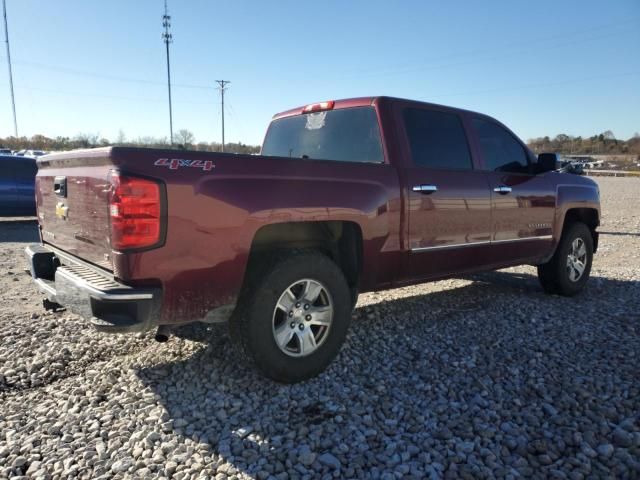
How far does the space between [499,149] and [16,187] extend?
10.5 m

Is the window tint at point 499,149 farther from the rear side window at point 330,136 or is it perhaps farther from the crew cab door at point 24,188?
the crew cab door at point 24,188

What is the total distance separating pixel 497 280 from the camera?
22.2ft

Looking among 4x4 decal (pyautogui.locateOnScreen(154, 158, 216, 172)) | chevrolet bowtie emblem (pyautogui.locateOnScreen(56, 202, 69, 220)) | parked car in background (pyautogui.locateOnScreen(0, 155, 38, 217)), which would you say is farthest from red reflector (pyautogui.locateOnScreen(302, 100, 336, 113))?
parked car in background (pyautogui.locateOnScreen(0, 155, 38, 217))

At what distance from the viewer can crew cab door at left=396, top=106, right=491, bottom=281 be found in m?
4.04

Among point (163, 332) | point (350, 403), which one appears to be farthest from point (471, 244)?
point (163, 332)

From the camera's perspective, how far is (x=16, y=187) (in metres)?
11.1

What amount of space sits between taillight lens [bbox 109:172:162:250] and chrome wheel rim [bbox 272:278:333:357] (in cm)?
98

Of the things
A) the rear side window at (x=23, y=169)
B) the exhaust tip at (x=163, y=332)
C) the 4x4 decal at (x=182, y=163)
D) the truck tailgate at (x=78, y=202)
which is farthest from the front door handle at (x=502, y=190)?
the rear side window at (x=23, y=169)

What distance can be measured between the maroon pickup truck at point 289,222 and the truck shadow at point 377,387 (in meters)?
0.32

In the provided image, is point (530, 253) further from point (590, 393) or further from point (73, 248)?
point (73, 248)

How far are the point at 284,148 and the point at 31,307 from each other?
3.19 meters

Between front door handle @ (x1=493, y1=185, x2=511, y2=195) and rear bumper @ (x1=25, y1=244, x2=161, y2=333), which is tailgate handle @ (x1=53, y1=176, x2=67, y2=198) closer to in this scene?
rear bumper @ (x1=25, y1=244, x2=161, y2=333)

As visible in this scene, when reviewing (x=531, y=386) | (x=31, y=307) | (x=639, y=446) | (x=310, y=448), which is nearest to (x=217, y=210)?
(x=310, y=448)

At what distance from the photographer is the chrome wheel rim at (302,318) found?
131 inches
